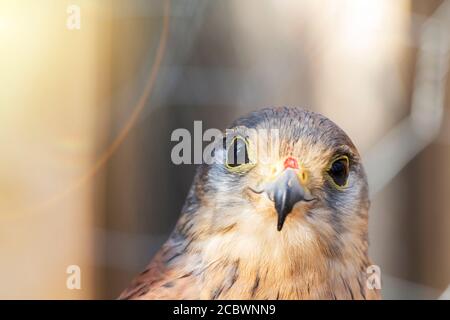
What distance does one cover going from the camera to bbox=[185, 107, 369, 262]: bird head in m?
1.12

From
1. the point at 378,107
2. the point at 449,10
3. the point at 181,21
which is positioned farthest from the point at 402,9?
the point at 181,21

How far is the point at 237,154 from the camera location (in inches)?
47.0

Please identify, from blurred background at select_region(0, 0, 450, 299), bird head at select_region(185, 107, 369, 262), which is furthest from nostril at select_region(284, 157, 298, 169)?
blurred background at select_region(0, 0, 450, 299)

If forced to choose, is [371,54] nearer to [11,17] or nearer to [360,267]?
[360,267]

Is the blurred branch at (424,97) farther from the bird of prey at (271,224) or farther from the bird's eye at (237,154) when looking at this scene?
the bird's eye at (237,154)

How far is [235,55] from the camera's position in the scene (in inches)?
50.6

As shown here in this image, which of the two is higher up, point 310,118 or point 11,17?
point 11,17

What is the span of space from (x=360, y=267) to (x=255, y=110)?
39 centimetres

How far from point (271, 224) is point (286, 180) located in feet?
0.36

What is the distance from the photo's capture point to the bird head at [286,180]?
112 centimetres

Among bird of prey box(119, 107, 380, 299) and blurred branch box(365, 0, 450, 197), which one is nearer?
bird of prey box(119, 107, 380, 299)

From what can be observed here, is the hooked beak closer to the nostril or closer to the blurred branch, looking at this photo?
the nostril

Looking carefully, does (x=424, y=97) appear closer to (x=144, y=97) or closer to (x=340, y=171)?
(x=340, y=171)
